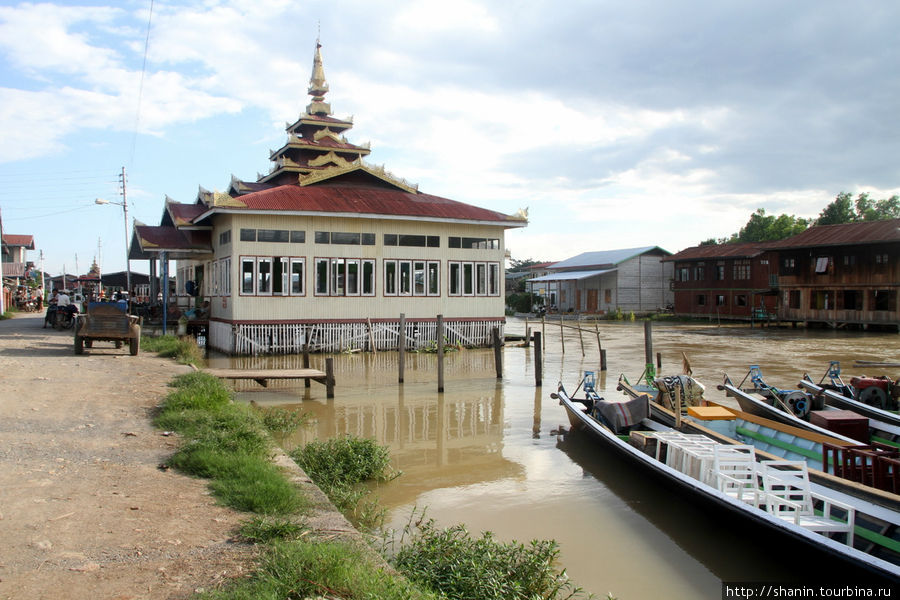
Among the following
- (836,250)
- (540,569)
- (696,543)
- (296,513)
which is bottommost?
(696,543)

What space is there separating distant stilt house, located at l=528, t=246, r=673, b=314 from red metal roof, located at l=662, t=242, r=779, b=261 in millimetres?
1718

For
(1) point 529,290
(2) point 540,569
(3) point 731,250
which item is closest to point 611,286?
(3) point 731,250

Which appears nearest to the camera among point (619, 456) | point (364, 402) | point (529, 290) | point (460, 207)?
point (619, 456)

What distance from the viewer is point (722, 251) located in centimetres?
4650

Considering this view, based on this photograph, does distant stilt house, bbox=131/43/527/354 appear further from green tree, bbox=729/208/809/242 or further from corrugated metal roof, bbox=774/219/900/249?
green tree, bbox=729/208/809/242

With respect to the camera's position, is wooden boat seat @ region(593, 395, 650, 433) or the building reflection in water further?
wooden boat seat @ region(593, 395, 650, 433)

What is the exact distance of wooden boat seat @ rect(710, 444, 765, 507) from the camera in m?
6.97

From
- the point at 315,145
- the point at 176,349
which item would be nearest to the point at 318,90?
the point at 315,145

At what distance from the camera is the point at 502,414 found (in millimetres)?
13617

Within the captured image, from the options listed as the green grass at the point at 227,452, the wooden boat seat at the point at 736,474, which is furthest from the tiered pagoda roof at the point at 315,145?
the wooden boat seat at the point at 736,474

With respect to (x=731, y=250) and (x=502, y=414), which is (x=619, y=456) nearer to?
(x=502, y=414)

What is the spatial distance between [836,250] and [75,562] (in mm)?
40921

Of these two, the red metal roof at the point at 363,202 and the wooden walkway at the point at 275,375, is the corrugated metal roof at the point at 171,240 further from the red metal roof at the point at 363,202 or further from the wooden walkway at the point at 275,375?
the wooden walkway at the point at 275,375

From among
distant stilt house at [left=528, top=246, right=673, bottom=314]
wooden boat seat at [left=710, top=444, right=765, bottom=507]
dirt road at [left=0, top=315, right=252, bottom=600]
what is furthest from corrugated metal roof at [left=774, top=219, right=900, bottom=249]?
dirt road at [left=0, top=315, right=252, bottom=600]
